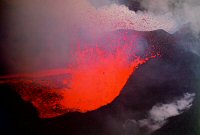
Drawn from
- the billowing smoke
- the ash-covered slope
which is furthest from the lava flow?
the billowing smoke

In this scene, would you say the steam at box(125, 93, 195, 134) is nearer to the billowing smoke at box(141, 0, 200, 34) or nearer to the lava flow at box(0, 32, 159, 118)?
the lava flow at box(0, 32, 159, 118)

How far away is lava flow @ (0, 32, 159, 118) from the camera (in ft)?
8.09

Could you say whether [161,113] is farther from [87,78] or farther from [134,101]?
[87,78]

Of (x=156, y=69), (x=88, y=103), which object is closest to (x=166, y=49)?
(x=156, y=69)

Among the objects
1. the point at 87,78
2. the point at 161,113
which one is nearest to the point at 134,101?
the point at 161,113

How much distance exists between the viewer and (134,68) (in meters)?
2.67

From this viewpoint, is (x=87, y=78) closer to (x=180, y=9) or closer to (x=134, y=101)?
(x=134, y=101)

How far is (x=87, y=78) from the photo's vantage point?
2555 millimetres

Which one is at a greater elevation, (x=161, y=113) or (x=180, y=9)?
A: (x=180, y=9)

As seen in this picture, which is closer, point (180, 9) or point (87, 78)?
point (87, 78)

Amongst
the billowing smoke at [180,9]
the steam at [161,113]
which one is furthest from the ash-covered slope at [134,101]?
the billowing smoke at [180,9]

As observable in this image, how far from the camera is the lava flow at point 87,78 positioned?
2.47 metres

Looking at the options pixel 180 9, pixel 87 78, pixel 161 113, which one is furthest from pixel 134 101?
pixel 180 9

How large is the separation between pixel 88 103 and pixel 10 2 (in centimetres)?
131
